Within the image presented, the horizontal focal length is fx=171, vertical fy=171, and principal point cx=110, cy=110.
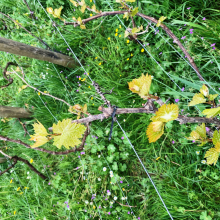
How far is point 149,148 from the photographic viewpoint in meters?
1.81

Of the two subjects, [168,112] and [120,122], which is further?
[120,122]

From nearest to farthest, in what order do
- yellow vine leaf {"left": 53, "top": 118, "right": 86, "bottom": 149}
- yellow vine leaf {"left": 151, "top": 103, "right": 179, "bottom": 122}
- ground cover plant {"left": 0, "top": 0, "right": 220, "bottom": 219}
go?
yellow vine leaf {"left": 151, "top": 103, "right": 179, "bottom": 122} → yellow vine leaf {"left": 53, "top": 118, "right": 86, "bottom": 149} → ground cover plant {"left": 0, "top": 0, "right": 220, "bottom": 219}

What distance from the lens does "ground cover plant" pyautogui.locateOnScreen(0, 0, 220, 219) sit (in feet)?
5.29

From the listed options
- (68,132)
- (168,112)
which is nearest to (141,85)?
(168,112)

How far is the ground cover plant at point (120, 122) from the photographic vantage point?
1.61m

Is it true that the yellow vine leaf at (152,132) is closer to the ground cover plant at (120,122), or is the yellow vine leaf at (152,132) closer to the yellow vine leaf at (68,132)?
the yellow vine leaf at (68,132)

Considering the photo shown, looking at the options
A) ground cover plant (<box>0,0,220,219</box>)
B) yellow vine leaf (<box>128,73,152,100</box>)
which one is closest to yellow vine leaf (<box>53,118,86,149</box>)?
yellow vine leaf (<box>128,73,152,100</box>)

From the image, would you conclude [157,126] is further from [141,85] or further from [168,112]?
[141,85]

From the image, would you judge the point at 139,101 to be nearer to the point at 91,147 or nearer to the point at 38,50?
the point at 91,147

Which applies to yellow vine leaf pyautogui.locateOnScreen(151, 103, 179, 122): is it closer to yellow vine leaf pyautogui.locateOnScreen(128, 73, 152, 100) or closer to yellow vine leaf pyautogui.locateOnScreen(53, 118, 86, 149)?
yellow vine leaf pyautogui.locateOnScreen(128, 73, 152, 100)

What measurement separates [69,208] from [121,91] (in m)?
1.49

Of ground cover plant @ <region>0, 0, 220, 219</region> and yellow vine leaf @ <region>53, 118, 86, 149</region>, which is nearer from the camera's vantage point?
yellow vine leaf @ <region>53, 118, 86, 149</region>

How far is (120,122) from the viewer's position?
1.97m

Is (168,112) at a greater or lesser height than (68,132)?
greater
